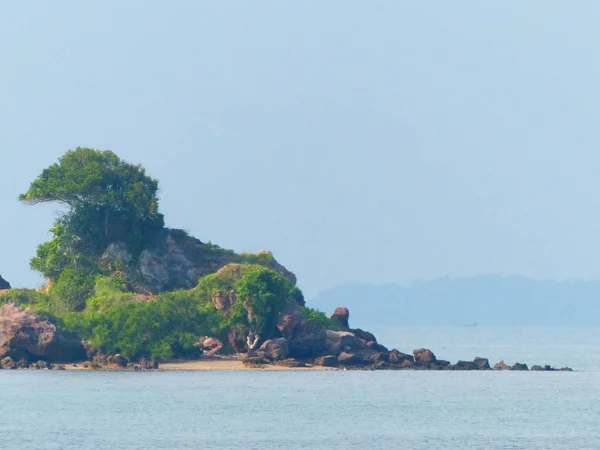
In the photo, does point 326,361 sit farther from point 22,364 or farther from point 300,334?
point 22,364

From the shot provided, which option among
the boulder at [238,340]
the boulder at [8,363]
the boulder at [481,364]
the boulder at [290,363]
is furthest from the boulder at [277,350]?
the boulder at [8,363]

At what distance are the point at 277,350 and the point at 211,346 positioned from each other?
5.35m

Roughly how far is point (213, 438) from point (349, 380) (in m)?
30.8

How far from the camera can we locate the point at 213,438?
56062mm

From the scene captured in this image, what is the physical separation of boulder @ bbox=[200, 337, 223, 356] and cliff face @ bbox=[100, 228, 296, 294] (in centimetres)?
880

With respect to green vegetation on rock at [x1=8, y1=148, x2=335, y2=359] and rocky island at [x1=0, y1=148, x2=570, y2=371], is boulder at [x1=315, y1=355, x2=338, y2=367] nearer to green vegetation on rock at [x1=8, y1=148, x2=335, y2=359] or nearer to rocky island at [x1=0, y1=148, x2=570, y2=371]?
rocky island at [x1=0, y1=148, x2=570, y2=371]

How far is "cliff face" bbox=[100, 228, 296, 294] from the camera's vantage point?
103438 millimetres

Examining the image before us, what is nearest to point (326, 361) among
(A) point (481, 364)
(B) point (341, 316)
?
(B) point (341, 316)

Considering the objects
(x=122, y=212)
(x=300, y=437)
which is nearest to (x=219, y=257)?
(x=122, y=212)

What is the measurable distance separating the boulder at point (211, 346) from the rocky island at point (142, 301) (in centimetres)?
10

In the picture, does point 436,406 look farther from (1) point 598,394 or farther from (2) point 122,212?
(2) point 122,212

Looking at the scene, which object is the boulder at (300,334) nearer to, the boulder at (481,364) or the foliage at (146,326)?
the foliage at (146,326)

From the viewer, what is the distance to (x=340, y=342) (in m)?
96.6

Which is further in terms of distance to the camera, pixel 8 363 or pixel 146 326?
pixel 8 363
